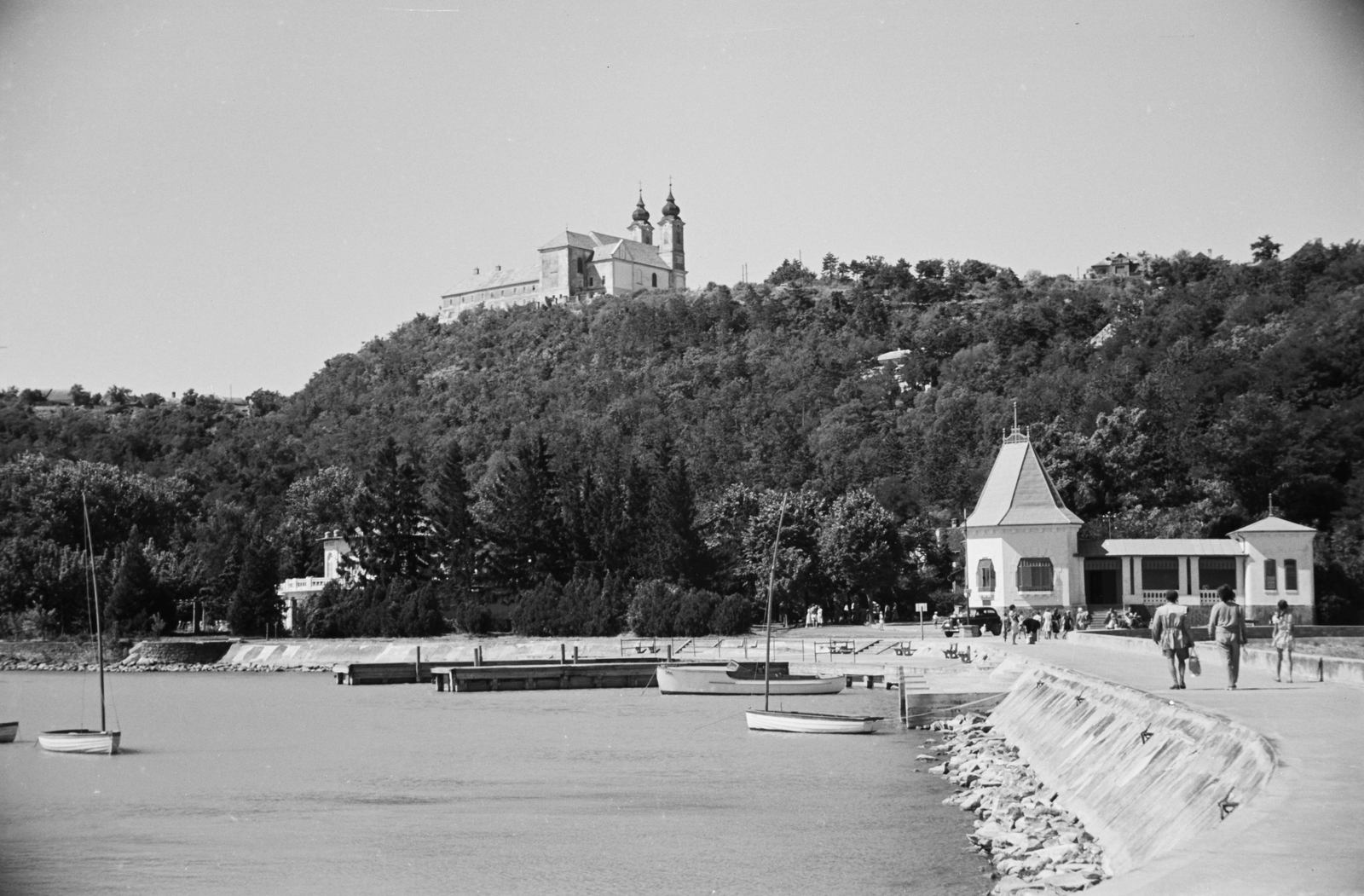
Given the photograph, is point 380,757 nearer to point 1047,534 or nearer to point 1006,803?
point 1006,803

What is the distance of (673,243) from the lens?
198 m

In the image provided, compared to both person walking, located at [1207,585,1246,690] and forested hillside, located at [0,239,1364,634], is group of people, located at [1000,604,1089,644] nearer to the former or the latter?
forested hillside, located at [0,239,1364,634]

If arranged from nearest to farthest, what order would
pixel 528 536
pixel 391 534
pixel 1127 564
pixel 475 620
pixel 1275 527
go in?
pixel 1275 527, pixel 1127 564, pixel 475 620, pixel 528 536, pixel 391 534

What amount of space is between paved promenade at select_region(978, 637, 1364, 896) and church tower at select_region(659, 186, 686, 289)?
586ft

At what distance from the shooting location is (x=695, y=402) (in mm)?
129500

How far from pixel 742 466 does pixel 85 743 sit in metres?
66.0

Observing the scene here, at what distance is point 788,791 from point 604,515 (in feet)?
153

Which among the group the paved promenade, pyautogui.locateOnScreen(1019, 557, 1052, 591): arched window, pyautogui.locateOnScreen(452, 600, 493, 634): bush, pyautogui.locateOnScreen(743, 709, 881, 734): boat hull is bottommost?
pyautogui.locateOnScreen(743, 709, 881, 734): boat hull

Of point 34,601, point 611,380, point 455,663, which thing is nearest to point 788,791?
point 455,663

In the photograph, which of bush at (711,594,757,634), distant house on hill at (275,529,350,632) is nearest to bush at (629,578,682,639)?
bush at (711,594,757,634)

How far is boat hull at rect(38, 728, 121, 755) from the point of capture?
119ft

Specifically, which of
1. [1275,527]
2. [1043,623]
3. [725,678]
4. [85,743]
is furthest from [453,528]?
[85,743]

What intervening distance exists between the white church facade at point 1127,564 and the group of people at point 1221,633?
36.7 m

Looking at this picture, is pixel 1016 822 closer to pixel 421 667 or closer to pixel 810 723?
pixel 810 723
